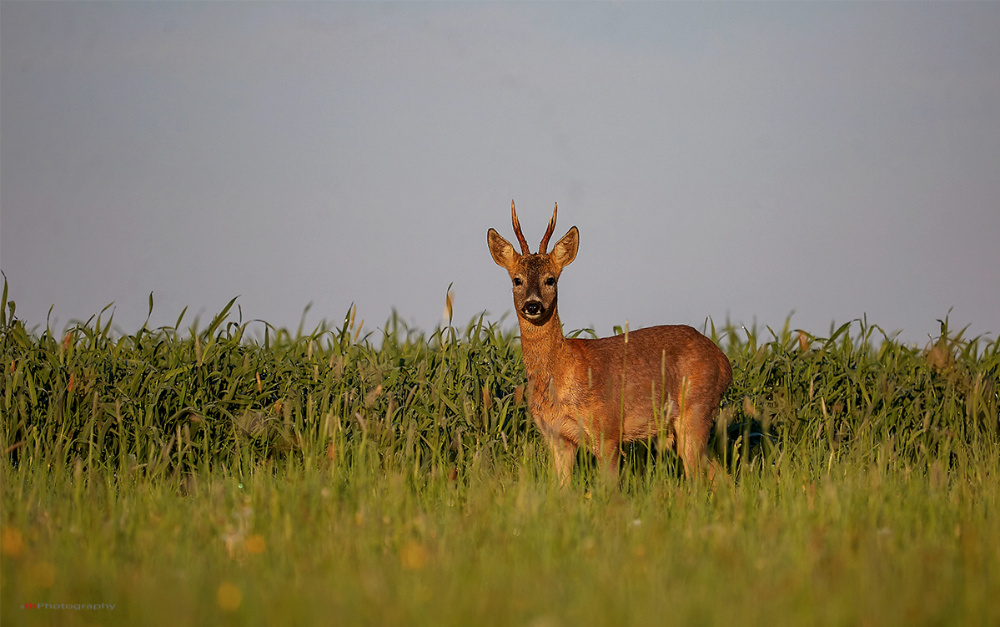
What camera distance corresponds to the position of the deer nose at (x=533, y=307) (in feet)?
23.9

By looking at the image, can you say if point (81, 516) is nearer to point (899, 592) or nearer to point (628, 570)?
point (628, 570)

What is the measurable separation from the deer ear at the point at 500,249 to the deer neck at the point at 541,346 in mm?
603

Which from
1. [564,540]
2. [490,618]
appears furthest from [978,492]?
[490,618]

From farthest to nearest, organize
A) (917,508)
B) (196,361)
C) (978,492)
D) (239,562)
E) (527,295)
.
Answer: (196,361)
(527,295)
(978,492)
(917,508)
(239,562)

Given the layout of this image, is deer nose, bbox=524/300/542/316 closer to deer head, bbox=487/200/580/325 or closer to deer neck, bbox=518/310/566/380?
deer head, bbox=487/200/580/325

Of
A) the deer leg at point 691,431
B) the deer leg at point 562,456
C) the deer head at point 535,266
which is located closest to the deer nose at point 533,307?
the deer head at point 535,266

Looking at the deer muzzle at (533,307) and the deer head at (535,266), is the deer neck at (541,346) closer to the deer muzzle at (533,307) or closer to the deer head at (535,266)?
the deer head at (535,266)

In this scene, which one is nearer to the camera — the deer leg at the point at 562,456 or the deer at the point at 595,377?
the deer leg at the point at 562,456

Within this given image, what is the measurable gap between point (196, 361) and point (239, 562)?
4085 millimetres

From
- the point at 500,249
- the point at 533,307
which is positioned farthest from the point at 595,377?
the point at 500,249

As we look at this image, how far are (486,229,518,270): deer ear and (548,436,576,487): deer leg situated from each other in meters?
1.60

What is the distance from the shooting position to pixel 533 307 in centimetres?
729

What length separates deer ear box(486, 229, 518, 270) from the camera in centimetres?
801

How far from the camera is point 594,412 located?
7383 millimetres
